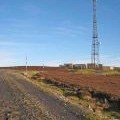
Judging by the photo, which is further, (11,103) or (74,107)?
(11,103)

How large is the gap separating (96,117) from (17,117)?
354cm

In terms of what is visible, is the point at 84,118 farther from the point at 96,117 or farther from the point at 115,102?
the point at 115,102

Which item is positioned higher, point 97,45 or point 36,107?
point 97,45

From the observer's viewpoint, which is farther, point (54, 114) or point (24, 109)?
point (24, 109)

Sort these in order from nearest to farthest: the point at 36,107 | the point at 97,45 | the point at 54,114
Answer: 1. the point at 54,114
2. the point at 36,107
3. the point at 97,45

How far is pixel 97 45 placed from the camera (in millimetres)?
96250

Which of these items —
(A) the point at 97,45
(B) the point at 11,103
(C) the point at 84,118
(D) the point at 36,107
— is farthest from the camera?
(A) the point at 97,45

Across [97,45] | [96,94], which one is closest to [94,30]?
[97,45]

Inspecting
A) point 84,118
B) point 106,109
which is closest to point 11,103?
point 106,109

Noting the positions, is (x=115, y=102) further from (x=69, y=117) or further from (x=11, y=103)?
(x=69, y=117)

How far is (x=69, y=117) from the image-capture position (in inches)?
742

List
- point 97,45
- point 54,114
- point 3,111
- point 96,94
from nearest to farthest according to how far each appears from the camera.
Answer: point 54,114 < point 3,111 < point 96,94 < point 97,45

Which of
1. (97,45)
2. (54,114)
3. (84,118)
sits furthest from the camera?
(97,45)

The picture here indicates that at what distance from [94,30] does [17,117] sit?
7961 cm
